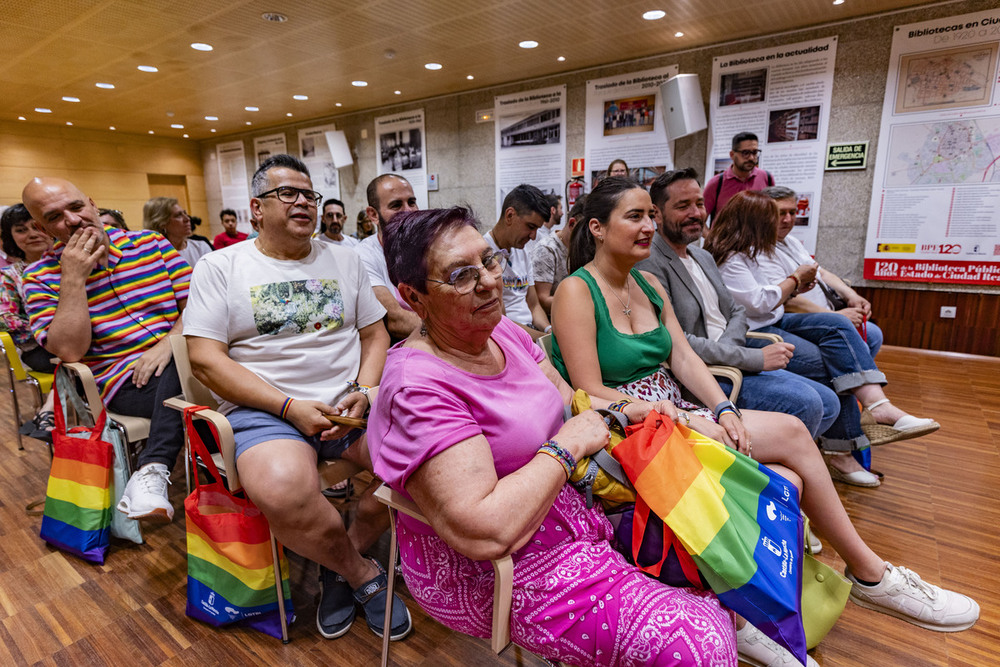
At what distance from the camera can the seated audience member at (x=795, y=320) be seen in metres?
2.56

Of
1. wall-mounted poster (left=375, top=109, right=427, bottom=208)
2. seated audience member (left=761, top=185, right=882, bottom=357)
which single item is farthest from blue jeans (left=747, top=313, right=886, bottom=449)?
wall-mounted poster (left=375, top=109, right=427, bottom=208)

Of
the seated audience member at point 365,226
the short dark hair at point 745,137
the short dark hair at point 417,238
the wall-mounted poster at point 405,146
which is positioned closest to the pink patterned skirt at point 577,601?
the short dark hair at point 417,238

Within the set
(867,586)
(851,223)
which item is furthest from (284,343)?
(851,223)

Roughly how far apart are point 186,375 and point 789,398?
224cm

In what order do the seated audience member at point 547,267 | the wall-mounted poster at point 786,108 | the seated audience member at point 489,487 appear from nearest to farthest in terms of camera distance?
the seated audience member at point 489,487
the seated audience member at point 547,267
the wall-mounted poster at point 786,108

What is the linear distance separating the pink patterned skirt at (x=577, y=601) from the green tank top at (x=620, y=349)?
25.0 inches

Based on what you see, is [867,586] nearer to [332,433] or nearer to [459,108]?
[332,433]

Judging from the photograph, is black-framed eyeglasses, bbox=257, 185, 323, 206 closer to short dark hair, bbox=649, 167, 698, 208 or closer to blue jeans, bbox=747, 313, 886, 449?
short dark hair, bbox=649, 167, 698, 208

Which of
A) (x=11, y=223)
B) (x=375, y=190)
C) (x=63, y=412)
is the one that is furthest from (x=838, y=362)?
(x=11, y=223)

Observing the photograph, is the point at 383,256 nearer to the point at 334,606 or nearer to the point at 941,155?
the point at 334,606

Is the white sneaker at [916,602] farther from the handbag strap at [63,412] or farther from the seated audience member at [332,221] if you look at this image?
the seated audience member at [332,221]

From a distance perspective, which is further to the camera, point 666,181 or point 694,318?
point 666,181

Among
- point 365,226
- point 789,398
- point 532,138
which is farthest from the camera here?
point 532,138

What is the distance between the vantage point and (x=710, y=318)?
2.35 metres
